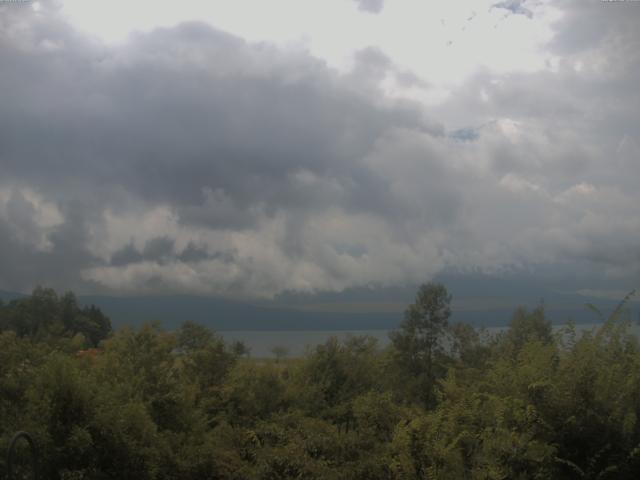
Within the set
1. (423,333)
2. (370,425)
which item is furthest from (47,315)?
(370,425)

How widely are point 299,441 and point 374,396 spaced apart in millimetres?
1779

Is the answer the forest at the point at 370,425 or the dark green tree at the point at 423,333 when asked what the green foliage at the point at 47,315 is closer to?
the dark green tree at the point at 423,333

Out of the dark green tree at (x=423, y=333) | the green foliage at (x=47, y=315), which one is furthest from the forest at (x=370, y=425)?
the green foliage at (x=47, y=315)

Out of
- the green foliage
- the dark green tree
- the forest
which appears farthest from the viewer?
the green foliage

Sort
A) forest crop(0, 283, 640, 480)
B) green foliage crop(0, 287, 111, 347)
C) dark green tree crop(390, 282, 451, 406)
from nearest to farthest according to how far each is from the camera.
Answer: forest crop(0, 283, 640, 480) < dark green tree crop(390, 282, 451, 406) < green foliage crop(0, 287, 111, 347)

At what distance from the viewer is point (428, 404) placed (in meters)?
28.7

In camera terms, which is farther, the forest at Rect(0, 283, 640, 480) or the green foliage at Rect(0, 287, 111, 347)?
the green foliage at Rect(0, 287, 111, 347)

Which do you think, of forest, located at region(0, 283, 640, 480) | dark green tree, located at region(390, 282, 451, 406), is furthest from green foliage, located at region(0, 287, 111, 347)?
forest, located at region(0, 283, 640, 480)

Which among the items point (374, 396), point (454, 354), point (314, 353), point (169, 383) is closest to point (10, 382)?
point (169, 383)

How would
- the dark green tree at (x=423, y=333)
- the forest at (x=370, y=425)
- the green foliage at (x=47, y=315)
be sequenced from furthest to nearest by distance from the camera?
the green foliage at (x=47, y=315), the dark green tree at (x=423, y=333), the forest at (x=370, y=425)

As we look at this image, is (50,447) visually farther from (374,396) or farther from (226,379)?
(226,379)

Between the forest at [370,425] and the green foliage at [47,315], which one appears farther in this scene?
the green foliage at [47,315]

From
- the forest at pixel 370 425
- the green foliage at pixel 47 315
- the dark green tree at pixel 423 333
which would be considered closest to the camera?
the forest at pixel 370 425

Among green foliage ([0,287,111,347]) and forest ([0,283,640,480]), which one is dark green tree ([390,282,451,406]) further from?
green foliage ([0,287,111,347])
